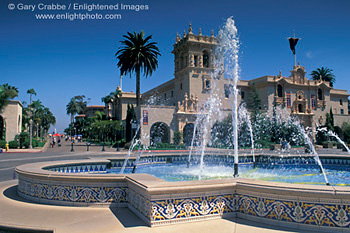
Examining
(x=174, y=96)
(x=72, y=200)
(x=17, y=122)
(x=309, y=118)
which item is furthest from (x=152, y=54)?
(x=72, y=200)

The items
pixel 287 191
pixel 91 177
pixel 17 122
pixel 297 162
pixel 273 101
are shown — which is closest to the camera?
pixel 287 191

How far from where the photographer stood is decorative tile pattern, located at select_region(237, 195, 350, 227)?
4.27 m

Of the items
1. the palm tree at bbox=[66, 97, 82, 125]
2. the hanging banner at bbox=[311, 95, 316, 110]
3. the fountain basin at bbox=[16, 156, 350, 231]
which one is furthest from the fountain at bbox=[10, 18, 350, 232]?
the palm tree at bbox=[66, 97, 82, 125]

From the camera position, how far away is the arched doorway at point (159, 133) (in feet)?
136

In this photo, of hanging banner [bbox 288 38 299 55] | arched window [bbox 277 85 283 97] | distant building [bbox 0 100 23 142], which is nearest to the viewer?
distant building [bbox 0 100 23 142]

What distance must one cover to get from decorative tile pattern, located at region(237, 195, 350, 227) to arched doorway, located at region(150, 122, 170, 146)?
118ft

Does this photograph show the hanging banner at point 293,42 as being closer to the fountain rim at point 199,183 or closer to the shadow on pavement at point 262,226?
the fountain rim at point 199,183

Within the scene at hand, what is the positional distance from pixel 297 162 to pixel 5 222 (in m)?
14.3

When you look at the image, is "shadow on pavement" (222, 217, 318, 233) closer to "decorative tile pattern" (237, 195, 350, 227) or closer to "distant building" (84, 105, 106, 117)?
"decorative tile pattern" (237, 195, 350, 227)

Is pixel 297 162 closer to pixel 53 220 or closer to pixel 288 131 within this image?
pixel 53 220

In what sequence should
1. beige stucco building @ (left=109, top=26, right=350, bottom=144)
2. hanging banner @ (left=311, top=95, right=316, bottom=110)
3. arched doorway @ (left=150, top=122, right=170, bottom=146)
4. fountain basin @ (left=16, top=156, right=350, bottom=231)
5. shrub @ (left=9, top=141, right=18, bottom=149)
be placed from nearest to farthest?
fountain basin @ (left=16, top=156, right=350, bottom=231)
shrub @ (left=9, top=141, right=18, bottom=149)
beige stucco building @ (left=109, top=26, right=350, bottom=144)
arched doorway @ (left=150, top=122, right=170, bottom=146)
hanging banner @ (left=311, top=95, right=316, bottom=110)

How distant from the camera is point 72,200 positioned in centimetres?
590

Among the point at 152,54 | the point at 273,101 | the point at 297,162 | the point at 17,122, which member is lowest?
the point at 297,162

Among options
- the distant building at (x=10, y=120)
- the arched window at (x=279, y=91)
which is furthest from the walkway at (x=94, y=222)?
the arched window at (x=279, y=91)
